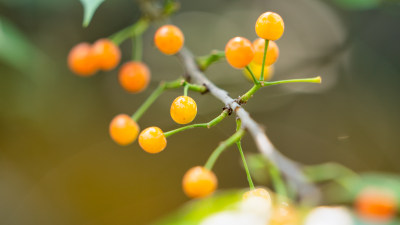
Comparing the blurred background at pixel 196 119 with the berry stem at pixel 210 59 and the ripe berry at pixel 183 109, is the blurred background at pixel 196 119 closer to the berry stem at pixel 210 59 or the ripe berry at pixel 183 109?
the berry stem at pixel 210 59

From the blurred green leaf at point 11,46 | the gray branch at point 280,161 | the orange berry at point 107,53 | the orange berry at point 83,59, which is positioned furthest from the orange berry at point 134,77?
the gray branch at point 280,161

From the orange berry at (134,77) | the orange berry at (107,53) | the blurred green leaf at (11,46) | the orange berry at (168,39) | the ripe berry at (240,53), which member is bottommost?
the ripe berry at (240,53)

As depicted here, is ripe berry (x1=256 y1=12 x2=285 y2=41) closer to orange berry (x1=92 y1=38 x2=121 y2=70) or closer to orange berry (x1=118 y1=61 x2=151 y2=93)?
orange berry (x1=118 y1=61 x2=151 y2=93)

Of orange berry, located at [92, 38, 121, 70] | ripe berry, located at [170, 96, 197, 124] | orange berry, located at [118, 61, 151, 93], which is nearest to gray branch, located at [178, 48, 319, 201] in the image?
ripe berry, located at [170, 96, 197, 124]

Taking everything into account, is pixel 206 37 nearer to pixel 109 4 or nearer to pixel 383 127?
pixel 109 4

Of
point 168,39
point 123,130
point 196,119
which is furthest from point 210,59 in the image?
point 196,119
